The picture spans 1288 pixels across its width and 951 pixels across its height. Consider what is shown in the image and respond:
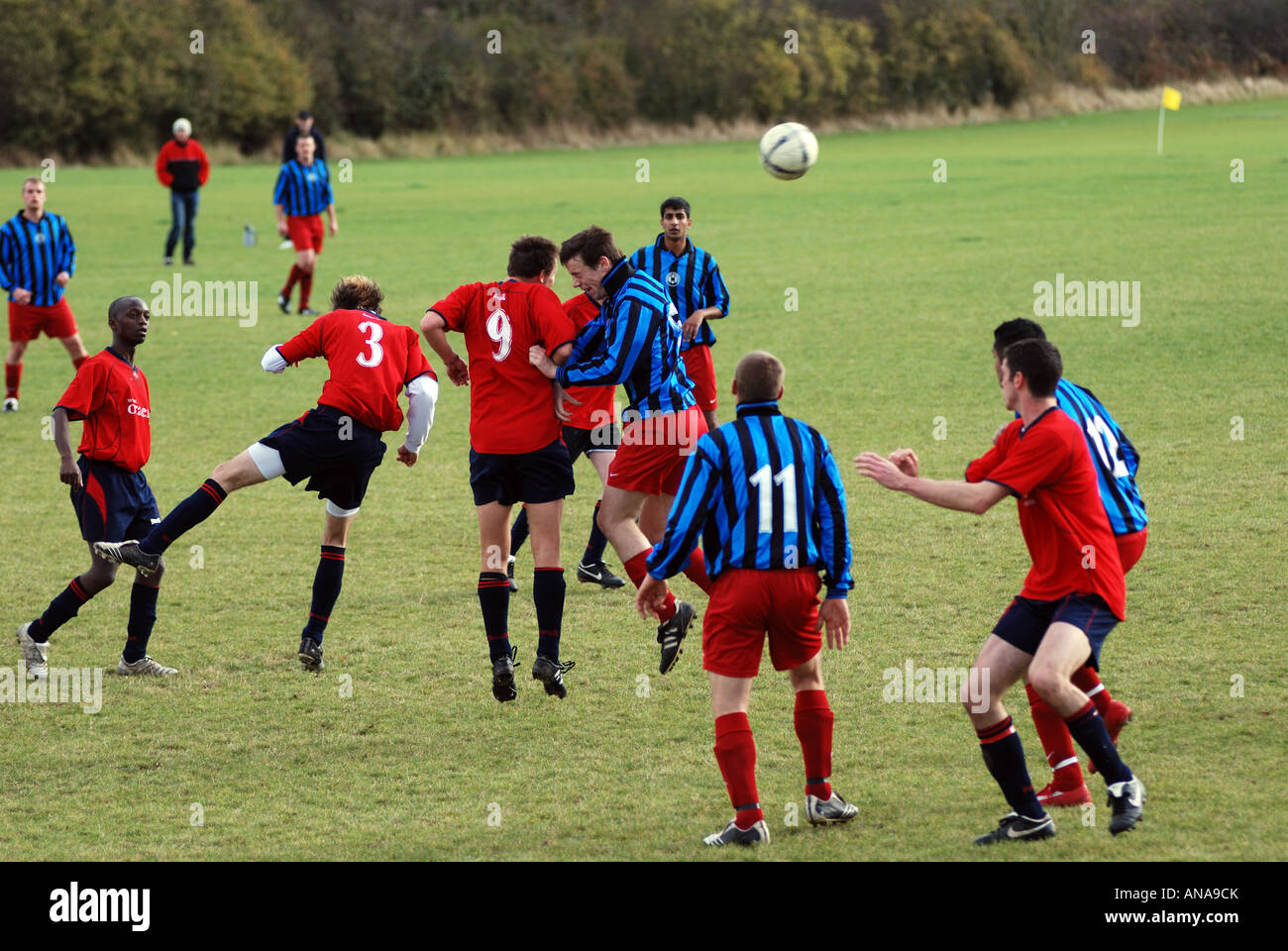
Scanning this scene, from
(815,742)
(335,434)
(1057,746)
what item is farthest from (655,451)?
(1057,746)

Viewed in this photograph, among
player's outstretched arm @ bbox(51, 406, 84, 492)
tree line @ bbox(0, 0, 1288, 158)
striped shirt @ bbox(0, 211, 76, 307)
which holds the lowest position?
player's outstretched arm @ bbox(51, 406, 84, 492)

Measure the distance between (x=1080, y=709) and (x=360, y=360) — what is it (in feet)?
12.8

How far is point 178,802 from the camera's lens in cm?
591

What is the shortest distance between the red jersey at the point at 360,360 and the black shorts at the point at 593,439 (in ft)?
5.06

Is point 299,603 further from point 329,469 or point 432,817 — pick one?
point 432,817

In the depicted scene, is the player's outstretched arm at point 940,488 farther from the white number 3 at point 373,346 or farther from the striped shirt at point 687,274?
the striped shirt at point 687,274

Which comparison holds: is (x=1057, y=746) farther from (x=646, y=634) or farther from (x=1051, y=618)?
(x=646, y=634)

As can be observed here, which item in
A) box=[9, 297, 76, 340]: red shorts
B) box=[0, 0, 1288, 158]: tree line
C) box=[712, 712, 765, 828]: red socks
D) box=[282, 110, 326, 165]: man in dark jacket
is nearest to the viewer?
box=[712, 712, 765, 828]: red socks

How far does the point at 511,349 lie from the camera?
281 inches

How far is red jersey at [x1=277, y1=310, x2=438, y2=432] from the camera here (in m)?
7.20

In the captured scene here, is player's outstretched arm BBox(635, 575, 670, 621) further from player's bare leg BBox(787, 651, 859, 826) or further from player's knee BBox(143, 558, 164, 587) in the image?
player's knee BBox(143, 558, 164, 587)

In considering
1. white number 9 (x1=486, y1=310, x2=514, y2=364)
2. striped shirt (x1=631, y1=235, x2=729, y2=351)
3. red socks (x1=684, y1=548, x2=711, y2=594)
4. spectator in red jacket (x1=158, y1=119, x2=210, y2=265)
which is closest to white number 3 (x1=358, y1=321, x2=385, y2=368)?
white number 9 (x1=486, y1=310, x2=514, y2=364)

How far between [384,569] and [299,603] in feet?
2.62

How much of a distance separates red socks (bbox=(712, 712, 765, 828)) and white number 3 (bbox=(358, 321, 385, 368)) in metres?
2.91
